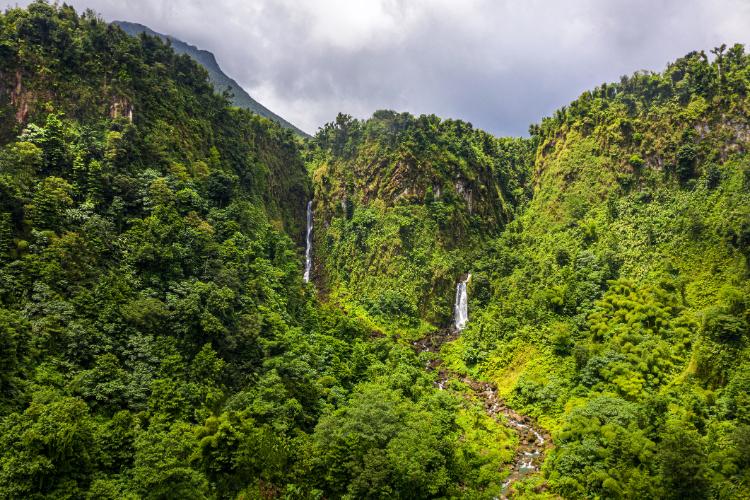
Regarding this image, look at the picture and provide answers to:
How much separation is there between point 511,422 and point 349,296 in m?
37.3

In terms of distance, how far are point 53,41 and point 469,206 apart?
68822 millimetres

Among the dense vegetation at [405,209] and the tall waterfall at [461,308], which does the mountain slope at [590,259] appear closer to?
the dense vegetation at [405,209]

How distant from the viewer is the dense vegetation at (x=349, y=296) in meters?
35.8

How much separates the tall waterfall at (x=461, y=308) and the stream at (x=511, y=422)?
18.4 feet

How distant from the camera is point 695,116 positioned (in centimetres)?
7250

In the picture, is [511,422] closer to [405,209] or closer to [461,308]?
[461,308]

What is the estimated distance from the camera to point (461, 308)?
3147 inches

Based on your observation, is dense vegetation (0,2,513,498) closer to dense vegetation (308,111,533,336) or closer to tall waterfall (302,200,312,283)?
dense vegetation (308,111,533,336)

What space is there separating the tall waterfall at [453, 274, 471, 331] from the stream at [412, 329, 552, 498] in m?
5.60

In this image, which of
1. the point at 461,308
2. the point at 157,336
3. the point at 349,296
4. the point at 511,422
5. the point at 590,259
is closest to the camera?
the point at 157,336

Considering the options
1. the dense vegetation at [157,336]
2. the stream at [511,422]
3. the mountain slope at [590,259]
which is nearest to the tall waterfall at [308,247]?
the mountain slope at [590,259]

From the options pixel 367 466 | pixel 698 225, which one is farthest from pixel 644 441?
pixel 698 225

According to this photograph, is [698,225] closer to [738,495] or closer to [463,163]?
[738,495]

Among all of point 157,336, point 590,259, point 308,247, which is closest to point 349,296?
point 308,247
